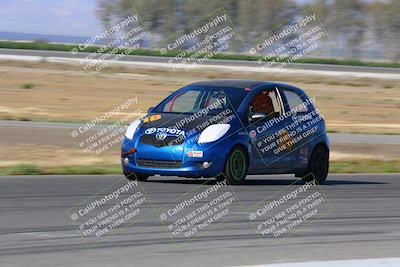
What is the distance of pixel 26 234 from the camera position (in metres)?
8.78

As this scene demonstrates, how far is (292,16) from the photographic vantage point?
92312 mm

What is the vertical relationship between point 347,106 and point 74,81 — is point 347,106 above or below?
below

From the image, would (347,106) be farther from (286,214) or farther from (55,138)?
(286,214)

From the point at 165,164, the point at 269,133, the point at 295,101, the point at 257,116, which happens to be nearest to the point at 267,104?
the point at 269,133

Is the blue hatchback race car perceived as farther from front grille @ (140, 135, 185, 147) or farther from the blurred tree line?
the blurred tree line

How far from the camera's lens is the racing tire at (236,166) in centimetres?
1337

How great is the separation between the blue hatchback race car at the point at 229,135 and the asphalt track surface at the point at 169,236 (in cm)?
32

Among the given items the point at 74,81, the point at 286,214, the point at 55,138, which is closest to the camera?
the point at 286,214

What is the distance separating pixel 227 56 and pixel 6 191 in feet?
213

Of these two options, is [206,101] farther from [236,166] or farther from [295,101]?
[295,101]

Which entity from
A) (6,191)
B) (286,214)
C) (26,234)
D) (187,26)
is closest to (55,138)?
(6,191)

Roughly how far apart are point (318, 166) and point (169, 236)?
6591 millimetres

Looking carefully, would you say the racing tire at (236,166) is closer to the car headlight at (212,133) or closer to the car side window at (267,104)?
the car headlight at (212,133)

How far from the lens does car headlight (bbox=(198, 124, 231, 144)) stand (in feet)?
43.3
